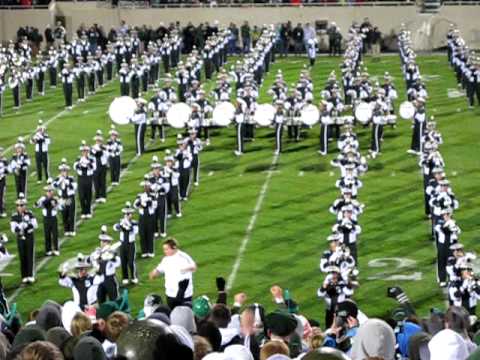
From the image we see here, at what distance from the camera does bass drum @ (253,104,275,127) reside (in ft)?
79.3

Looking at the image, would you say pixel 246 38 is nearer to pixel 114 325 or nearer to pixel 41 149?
pixel 41 149

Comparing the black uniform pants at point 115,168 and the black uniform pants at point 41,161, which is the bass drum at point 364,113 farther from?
the black uniform pants at point 41,161

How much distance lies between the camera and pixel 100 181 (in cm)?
2009

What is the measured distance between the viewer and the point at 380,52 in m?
37.4

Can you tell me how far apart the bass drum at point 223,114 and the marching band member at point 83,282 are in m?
10.1

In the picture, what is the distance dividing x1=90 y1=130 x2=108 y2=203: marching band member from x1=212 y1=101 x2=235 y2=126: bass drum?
413 centimetres

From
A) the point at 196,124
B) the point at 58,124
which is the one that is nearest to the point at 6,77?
the point at 58,124

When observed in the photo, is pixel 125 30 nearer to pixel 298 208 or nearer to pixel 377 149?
pixel 377 149

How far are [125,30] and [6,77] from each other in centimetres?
538

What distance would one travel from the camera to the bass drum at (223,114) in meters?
24.1

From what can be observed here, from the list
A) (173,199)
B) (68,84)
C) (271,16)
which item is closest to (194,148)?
(173,199)

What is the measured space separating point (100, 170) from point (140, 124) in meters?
3.49

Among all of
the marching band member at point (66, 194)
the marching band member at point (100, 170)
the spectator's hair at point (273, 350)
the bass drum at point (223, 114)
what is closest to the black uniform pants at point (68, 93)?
the bass drum at point (223, 114)

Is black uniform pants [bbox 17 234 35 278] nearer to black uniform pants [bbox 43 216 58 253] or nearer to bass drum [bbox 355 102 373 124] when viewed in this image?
black uniform pants [bbox 43 216 58 253]
